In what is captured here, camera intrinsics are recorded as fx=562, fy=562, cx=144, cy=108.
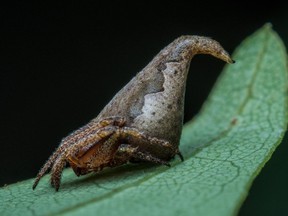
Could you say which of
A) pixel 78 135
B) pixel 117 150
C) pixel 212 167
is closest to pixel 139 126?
pixel 117 150

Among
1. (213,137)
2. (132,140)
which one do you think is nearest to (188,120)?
(213,137)

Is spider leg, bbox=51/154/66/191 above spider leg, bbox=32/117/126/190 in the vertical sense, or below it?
below

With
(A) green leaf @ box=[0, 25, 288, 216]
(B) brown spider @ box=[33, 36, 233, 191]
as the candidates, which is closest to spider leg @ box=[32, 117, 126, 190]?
(B) brown spider @ box=[33, 36, 233, 191]

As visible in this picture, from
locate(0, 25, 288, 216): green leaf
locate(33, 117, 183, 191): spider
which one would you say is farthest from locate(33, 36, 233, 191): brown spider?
locate(0, 25, 288, 216): green leaf

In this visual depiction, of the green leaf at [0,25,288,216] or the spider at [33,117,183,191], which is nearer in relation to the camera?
the green leaf at [0,25,288,216]

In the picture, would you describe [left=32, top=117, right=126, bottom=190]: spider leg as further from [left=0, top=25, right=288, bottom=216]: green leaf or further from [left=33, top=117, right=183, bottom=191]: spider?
[left=0, top=25, right=288, bottom=216]: green leaf
